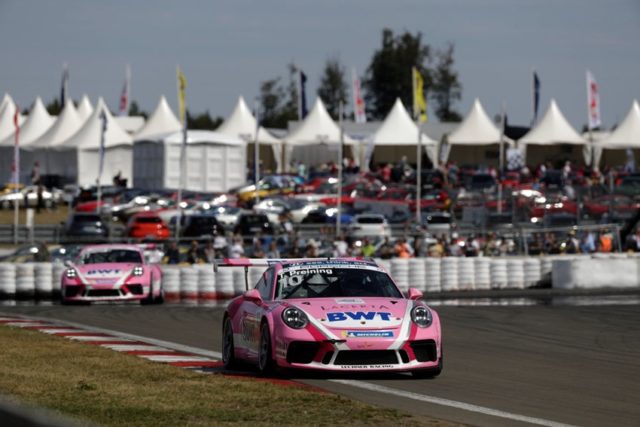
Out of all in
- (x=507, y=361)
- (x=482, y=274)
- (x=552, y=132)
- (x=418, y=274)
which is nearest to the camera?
(x=507, y=361)

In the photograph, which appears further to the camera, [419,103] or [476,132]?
[476,132]

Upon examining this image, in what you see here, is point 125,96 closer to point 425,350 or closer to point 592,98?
point 592,98

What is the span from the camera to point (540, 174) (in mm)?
55094

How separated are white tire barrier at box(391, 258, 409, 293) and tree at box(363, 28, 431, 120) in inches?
3334

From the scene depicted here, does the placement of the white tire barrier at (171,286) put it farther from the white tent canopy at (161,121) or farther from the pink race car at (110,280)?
the white tent canopy at (161,121)

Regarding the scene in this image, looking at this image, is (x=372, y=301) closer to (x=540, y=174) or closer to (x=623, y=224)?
(x=623, y=224)

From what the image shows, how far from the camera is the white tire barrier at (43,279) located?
27.0 metres

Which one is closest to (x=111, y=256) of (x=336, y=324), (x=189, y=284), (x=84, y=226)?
(x=189, y=284)

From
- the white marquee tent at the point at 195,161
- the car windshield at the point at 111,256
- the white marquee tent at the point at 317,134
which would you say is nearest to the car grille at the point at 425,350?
the car windshield at the point at 111,256

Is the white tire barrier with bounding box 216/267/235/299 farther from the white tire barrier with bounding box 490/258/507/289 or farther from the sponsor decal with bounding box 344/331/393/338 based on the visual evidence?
the sponsor decal with bounding box 344/331/393/338

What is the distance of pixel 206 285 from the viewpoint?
26.8 m

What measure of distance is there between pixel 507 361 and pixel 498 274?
15573mm

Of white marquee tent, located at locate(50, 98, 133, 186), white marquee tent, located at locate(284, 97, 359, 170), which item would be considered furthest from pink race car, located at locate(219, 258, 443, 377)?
white marquee tent, located at locate(284, 97, 359, 170)

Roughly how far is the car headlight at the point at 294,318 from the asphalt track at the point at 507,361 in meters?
0.53
